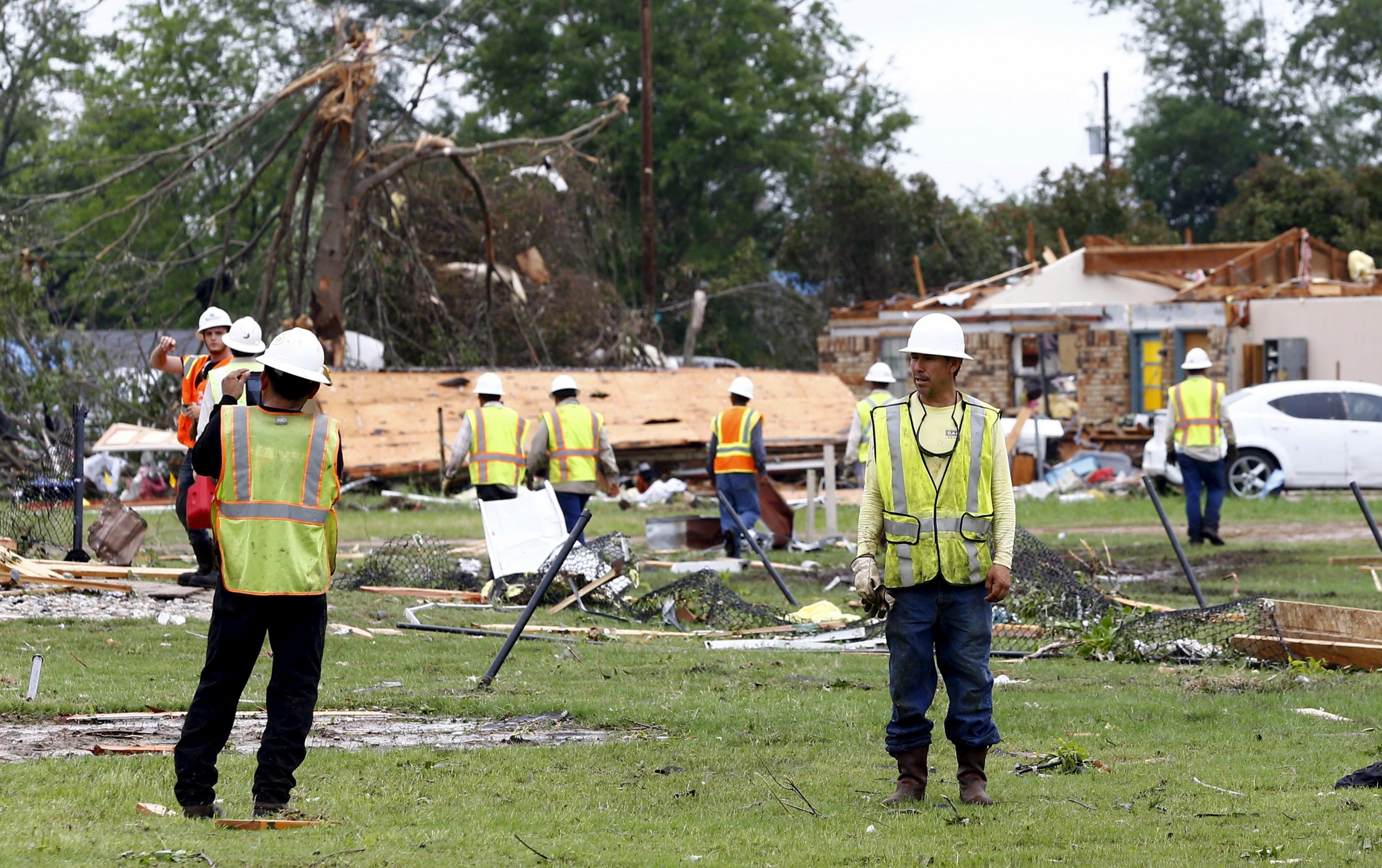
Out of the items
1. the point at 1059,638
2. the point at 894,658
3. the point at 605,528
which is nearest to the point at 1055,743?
the point at 894,658

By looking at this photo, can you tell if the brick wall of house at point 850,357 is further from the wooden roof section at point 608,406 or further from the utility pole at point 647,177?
the wooden roof section at point 608,406

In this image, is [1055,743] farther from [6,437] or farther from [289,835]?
[6,437]

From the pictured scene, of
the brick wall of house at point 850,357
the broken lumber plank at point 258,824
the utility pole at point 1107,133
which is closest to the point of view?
the broken lumber plank at point 258,824

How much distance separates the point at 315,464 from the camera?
5809 millimetres

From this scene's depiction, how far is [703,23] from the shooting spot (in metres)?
46.1

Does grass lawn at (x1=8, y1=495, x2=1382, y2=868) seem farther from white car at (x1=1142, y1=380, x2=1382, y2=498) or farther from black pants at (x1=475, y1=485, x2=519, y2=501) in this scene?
white car at (x1=1142, y1=380, x2=1382, y2=498)

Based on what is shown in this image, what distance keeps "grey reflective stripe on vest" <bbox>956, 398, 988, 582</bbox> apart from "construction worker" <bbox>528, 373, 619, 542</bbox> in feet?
25.4

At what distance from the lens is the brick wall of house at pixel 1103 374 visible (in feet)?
109

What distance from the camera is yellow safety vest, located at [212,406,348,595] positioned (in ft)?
18.7

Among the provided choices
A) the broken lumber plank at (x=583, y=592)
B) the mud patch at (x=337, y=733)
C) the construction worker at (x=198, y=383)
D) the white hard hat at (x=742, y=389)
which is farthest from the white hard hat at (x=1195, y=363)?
the mud patch at (x=337, y=733)

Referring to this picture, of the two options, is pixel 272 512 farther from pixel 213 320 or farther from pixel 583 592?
pixel 583 592

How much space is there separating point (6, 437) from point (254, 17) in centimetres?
2687

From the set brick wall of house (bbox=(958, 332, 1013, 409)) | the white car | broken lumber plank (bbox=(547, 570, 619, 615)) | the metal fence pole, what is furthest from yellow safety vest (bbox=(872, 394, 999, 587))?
brick wall of house (bbox=(958, 332, 1013, 409))

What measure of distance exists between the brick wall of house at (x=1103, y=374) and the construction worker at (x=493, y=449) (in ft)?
69.6
